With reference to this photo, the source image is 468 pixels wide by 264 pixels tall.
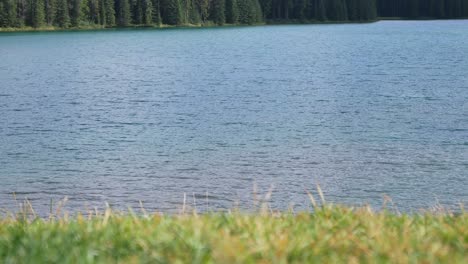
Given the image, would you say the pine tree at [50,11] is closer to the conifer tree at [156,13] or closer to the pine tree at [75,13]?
the pine tree at [75,13]

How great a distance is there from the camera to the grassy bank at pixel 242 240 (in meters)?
6.71

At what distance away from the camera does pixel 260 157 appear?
31.6m

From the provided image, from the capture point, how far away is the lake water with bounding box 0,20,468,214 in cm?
2681

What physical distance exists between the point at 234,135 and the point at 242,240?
30.0 metres

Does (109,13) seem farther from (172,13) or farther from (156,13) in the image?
(172,13)

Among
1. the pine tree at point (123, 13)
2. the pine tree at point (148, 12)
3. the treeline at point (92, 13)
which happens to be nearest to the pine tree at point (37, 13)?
the treeline at point (92, 13)

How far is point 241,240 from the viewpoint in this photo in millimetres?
7203

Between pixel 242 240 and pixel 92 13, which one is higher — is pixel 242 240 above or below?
above

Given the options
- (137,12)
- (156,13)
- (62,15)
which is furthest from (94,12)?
(156,13)

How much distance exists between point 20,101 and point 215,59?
1618 inches

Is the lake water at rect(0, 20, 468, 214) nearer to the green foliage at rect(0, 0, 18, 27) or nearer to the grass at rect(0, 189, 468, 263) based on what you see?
the grass at rect(0, 189, 468, 263)

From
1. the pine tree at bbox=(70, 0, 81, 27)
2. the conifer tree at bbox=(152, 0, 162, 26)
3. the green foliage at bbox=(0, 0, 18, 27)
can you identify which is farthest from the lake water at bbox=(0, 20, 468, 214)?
the conifer tree at bbox=(152, 0, 162, 26)

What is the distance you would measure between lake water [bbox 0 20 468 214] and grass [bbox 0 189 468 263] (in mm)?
11041

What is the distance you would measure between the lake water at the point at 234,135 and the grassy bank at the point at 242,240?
36.4 feet
